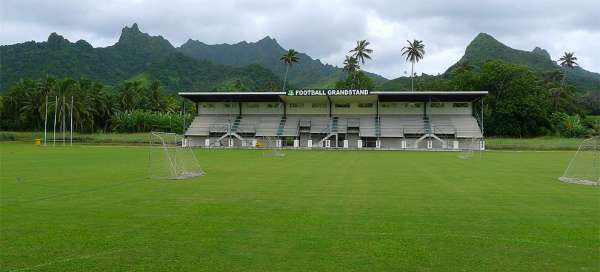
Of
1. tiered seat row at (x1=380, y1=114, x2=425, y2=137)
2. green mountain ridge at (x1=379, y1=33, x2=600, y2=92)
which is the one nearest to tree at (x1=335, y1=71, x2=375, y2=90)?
green mountain ridge at (x1=379, y1=33, x2=600, y2=92)

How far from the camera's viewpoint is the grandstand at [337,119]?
60312 millimetres

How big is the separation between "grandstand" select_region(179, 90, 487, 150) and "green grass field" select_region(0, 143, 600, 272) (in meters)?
44.7

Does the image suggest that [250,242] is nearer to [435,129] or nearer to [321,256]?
[321,256]

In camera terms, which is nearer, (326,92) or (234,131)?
(326,92)

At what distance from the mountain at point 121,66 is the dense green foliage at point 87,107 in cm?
972

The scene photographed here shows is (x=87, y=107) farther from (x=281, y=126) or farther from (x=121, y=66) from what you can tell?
(x=281, y=126)

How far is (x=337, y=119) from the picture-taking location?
65.6m

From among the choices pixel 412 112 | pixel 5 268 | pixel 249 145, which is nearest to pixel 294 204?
pixel 5 268

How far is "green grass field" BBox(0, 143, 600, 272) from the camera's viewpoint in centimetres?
665

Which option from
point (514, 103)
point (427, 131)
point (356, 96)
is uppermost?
point (514, 103)

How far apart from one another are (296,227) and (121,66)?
4584 inches

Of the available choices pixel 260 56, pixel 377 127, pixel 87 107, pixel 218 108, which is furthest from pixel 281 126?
pixel 260 56

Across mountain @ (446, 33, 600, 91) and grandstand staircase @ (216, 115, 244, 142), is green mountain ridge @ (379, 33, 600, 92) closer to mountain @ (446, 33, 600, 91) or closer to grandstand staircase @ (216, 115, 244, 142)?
mountain @ (446, 33, 600, 91)

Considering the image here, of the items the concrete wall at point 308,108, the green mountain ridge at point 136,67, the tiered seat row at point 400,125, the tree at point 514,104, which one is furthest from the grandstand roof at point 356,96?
the green mountain ridge at point 136,67
